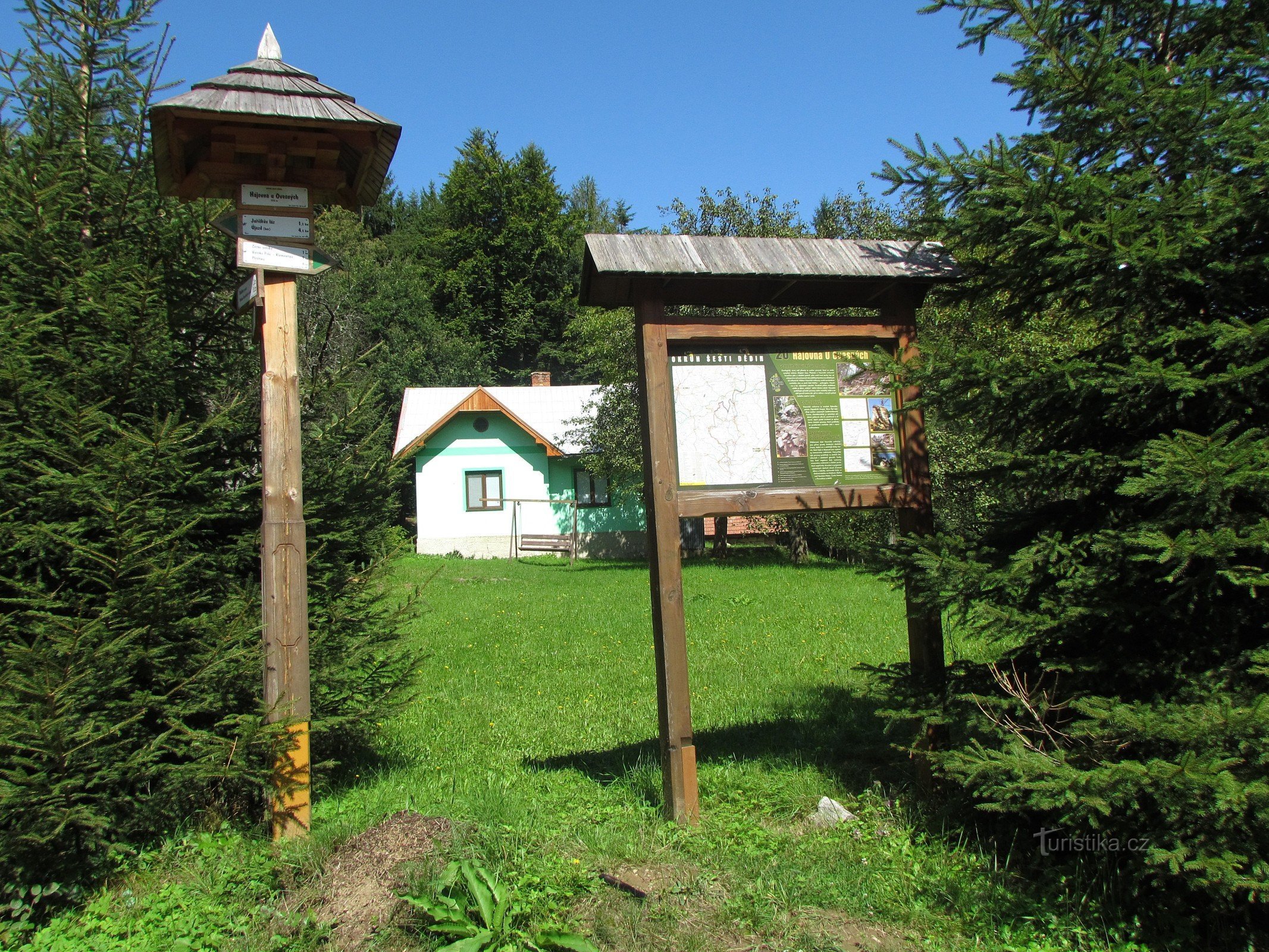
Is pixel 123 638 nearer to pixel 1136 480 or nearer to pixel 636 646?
pixel 1136 480

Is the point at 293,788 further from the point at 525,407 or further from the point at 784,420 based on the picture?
the point at 525,407

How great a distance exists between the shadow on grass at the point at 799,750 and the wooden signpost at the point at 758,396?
868 millimetres

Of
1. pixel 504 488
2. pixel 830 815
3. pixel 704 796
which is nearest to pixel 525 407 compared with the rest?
pixel 504 488

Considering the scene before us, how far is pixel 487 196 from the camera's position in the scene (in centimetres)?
5059

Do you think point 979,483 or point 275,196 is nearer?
point 979,483

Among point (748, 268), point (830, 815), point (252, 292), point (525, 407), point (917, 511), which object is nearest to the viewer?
point (252, 292)

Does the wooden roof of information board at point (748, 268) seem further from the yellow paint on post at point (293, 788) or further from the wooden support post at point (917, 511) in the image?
the yellow paint on post at point (293, 788)

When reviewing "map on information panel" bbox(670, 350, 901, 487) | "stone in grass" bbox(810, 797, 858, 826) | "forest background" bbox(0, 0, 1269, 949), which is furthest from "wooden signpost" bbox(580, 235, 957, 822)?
"stone in grass" bbox(810, 797, 858, 826)

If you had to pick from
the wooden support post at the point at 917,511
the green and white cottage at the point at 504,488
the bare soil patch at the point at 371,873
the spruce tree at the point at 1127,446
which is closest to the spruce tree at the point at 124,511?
the bare soil patch at the point at 371,873

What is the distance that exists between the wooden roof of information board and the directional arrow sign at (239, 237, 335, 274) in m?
1.48

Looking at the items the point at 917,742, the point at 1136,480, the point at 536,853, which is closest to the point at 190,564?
the point at 536,853

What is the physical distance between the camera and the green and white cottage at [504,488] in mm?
28141

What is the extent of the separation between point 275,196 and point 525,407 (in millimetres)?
26024

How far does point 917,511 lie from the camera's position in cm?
507
